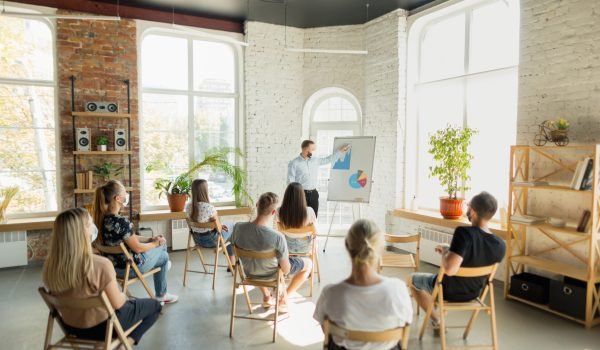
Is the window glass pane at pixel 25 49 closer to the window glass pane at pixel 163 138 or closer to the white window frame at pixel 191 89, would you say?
the white window frame at pixel 191 89

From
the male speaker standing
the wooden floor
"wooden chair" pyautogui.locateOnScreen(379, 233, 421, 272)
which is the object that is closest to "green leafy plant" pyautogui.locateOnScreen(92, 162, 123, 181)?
the wooden floor

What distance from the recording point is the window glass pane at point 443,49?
596cm

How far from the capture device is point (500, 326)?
3859mm

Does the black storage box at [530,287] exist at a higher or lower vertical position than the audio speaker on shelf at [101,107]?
lower

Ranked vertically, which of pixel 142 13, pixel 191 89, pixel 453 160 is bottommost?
pixel 453 160

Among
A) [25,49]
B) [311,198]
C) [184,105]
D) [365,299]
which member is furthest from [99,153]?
[365,299]

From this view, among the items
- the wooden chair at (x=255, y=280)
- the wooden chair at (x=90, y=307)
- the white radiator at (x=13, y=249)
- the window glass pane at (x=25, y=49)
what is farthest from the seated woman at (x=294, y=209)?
the window glass pane at (x=25, y=49)

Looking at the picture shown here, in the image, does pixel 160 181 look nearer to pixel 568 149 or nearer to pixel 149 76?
pixel 149 76

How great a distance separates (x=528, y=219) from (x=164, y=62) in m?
5.68

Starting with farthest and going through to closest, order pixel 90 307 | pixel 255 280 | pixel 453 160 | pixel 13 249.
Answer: pixel 13 249, pixel 453 160, pixel 255 280, pixel 90 307

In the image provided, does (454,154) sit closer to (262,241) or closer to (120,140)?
(262,241)

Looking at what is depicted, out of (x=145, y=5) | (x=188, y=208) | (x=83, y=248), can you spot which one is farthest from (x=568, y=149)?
(x=145, y=5)

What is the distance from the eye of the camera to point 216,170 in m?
7.25

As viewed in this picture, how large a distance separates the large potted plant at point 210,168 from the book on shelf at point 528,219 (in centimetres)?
406
